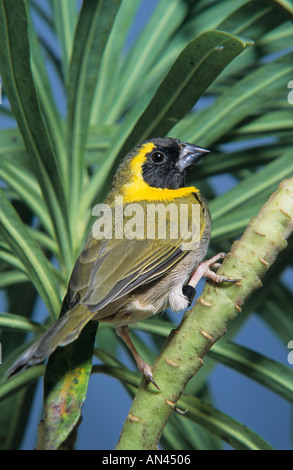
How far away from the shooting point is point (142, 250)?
0.95 meters

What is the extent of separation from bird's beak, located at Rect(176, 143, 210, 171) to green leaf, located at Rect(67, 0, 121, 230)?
9.7 inches

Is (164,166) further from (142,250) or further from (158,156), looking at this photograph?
(142,250)

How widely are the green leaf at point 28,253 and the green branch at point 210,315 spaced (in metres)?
0.35

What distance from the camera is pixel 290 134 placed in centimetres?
133

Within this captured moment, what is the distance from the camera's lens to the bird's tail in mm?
722

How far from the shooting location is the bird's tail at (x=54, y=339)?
0.72 m

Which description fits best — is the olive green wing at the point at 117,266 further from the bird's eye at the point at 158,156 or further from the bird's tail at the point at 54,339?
the bird's eye at the point at 158,156

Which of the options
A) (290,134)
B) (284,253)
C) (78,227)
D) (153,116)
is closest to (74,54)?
(153,116)

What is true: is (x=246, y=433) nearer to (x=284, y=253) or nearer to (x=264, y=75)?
(x=284, y=253)

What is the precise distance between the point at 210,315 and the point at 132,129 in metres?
0.49

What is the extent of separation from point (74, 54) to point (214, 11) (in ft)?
1.29

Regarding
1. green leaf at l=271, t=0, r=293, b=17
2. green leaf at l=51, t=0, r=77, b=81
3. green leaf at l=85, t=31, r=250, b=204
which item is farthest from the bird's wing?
green leaf at l=51, t=0, r=77, b=81

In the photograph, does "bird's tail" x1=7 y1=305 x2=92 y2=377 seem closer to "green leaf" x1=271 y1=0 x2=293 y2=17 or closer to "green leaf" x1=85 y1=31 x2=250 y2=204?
"green leaf" x1=85 y1=31 x2=250 y2=204

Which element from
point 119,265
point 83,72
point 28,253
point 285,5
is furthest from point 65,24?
point 119,265
